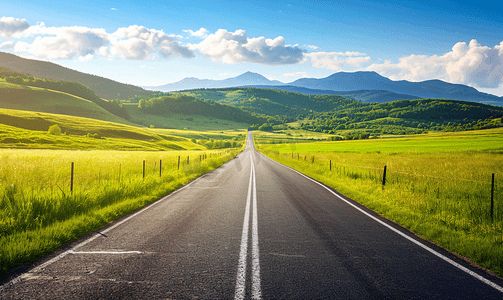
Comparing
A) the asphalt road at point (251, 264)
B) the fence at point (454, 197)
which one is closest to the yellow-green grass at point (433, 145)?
the fence at point (454, 197)

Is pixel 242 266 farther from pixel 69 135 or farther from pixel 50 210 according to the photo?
pixel 69 135

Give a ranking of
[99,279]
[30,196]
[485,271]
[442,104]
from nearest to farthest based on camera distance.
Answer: [99,279] < [485,271] < [30,196] < [442,104]

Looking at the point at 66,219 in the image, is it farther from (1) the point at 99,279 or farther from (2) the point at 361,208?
(2) the point at 361,208

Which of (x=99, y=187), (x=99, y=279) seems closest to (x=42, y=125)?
(x=99, y=187)

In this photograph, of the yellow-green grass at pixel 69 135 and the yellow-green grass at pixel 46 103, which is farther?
the yellow-green grass at pixel 46 103

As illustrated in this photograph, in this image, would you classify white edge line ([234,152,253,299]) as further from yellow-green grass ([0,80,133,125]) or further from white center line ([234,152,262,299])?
yellow-green grass ([0,80,133,125])

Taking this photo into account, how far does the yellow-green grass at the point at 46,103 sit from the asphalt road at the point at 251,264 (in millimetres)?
154685

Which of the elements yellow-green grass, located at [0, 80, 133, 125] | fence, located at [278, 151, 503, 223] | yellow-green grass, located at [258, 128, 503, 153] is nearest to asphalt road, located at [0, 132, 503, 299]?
fence, located at [278, 151, 503, 223]

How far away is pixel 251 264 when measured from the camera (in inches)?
184

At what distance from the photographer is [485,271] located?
15.1 feet

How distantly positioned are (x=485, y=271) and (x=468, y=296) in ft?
4.55

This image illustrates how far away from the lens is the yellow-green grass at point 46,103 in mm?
129500

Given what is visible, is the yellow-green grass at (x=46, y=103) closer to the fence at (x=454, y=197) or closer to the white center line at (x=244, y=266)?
the fence at (x=454, y=197)

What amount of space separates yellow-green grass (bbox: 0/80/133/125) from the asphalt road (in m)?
155
